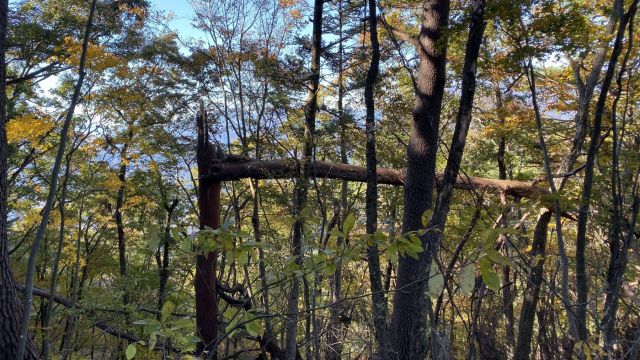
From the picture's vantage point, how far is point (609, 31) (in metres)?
4.12

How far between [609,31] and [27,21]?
8.60 m

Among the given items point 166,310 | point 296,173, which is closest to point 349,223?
point 166,310

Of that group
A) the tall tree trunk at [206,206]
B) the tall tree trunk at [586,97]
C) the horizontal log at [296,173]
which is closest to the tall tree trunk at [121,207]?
the tall tree trunk at [206,206]

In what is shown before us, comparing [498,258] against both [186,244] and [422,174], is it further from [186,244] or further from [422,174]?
[422,174]

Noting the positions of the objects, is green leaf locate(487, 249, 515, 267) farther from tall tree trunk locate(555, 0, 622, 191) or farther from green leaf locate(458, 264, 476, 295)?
tall tree trunk locate(555, 0, 622, 191)

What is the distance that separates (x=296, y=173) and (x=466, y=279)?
429 cm

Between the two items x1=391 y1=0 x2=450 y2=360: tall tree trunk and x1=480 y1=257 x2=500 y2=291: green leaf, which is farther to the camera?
x1=391 y1=0 x2=450 y2=360: tall tree trunk

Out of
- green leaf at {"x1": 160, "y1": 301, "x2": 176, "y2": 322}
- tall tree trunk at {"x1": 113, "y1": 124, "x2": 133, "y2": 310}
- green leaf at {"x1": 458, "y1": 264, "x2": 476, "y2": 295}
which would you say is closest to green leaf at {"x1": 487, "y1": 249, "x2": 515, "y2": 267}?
green leaf at {"x1": 458, "y1": 264, "x2": 476, "y2": 295}

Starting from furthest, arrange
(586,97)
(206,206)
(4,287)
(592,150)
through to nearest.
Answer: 1. (206,206)
2. (586,97)
3. (592,150)
4. (4,287)

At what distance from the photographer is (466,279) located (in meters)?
1.32

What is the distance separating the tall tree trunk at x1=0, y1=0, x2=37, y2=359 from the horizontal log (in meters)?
3.11

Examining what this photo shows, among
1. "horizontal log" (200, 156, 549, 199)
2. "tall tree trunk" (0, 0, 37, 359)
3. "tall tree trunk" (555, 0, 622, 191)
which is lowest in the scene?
"tall tree trunk" (0, 0, 37, 359)

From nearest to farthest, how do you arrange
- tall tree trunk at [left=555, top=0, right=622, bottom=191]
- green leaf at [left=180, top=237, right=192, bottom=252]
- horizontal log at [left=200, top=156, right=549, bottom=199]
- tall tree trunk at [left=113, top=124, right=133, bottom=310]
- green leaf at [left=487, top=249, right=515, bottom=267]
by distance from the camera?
1. green leaf at [left=487, top=249, right=515, bottom=267]
2. green leaf at [left=180, top=237, right=192, bottom=252]
3. tall tree trunk at [left=555, top=0, right=622, bottom=191]
4. horizontal log at [left=200, top=156, right=549, bottom=199]
5. tall tree trunk at [left=113, top=124, right=133, bottom=310]

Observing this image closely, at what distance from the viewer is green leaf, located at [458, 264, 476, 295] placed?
130 cm
